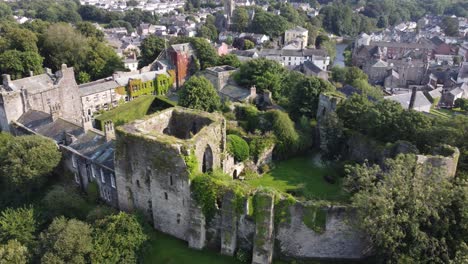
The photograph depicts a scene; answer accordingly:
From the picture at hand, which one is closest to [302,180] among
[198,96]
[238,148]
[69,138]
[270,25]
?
[238,148]

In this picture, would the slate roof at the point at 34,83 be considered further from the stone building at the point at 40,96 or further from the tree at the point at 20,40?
the tree at the point at 20,40

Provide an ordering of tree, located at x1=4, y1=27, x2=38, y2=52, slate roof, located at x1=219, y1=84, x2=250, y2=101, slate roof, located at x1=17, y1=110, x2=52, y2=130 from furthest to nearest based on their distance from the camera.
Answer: tree, located at x1=4, y1=27, x2=38, y2=52
slate roof, located at x1=219, y1=84, x2=250, y2=101
slate roof, located at x1=17, y1=110, x2=52, y2=130

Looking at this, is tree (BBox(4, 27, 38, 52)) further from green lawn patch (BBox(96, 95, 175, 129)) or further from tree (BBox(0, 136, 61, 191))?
tree (BBox(0, 136, 61, 191))

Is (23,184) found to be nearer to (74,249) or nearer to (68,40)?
(74,249)

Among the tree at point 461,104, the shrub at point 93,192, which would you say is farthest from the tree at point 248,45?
the shrub at point 93,192

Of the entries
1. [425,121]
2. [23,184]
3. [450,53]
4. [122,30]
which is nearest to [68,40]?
[23,184]

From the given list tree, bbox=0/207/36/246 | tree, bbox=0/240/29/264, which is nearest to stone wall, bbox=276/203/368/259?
tree, bbox=0/240/29/264
